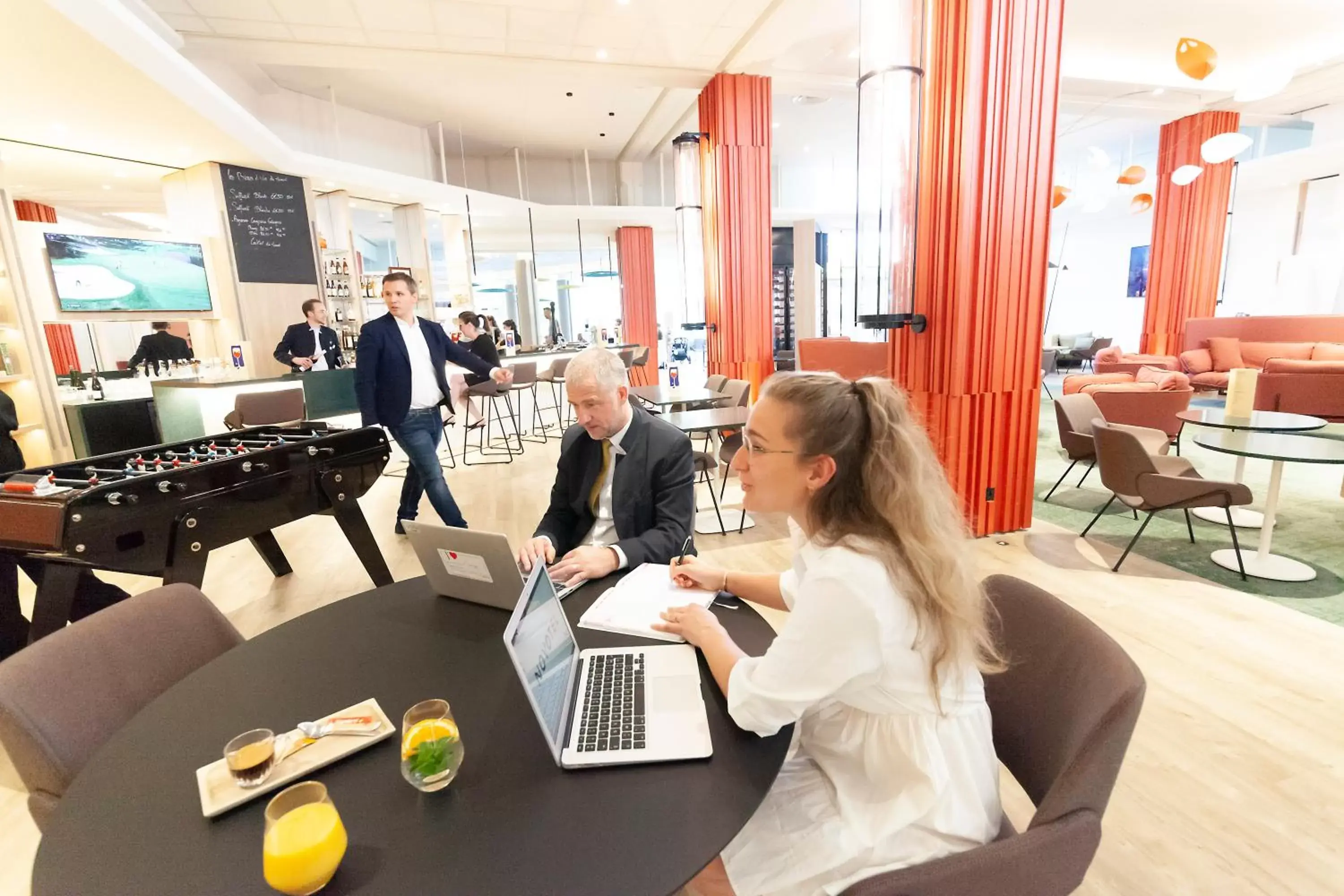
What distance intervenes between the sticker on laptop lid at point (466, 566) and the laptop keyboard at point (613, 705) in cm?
37

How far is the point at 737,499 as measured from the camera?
495 centimetres

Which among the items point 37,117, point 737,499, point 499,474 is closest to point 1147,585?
point 737,499

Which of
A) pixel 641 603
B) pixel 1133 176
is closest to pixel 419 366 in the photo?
pixel 641 603

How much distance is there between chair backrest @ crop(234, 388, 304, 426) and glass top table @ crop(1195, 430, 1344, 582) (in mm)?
6261

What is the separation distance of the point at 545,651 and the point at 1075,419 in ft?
14.7

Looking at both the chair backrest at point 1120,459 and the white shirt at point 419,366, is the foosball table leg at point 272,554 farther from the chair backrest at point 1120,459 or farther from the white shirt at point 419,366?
the chair backrest at point 1120,459

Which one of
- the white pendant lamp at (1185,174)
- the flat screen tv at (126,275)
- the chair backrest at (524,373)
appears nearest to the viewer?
the flat screen tv at (126,275)

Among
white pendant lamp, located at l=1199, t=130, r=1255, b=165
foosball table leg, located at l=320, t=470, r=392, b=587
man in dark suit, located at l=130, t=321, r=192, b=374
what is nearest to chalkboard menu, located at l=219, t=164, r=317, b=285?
man in dark suit, located at l=130, t=321, r=192, b=374

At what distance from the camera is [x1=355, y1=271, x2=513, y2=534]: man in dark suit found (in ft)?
12.8

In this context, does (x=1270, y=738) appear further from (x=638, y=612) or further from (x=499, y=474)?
(x=499, y=474)

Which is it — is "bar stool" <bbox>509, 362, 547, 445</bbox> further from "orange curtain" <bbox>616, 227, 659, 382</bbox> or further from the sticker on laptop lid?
the sticker on laptop lid

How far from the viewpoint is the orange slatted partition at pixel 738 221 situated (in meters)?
6.20

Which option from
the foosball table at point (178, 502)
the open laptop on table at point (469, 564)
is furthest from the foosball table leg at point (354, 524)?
the open laptop on table at point (469, 564)

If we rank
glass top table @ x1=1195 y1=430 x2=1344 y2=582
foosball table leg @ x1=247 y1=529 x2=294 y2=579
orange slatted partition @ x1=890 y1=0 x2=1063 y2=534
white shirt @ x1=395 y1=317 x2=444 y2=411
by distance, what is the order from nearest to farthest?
glass top table @ x1=1195 y1=430 x2=1344 y2=582 → orange slatted partition @ x1=890 y1=0 x2=1063 y2=534 → foosball table leg @ x1=247 y1=529 x2=294 y2=579 → white shirt @ x1=395 y1=317 x2=444 y2=411
